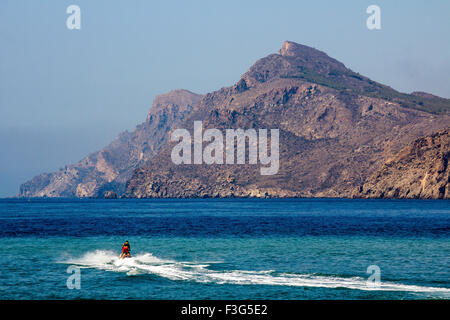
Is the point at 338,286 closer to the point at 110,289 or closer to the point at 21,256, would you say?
the point at 110,289

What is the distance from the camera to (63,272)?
47.4 meters

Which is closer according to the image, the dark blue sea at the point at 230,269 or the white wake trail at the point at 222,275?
the dark blue sea at the point at 230,269

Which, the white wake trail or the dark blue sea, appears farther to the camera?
the white wake trail

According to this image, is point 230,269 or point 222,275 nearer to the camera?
point 222,275
